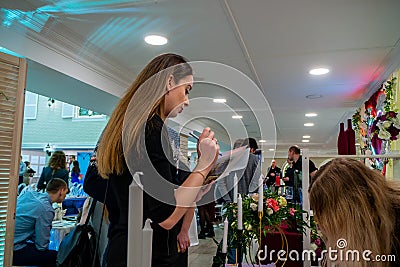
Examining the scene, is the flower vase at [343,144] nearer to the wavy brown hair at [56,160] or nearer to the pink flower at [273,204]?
the pink flower at [273,204]

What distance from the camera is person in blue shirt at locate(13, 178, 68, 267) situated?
267 cm

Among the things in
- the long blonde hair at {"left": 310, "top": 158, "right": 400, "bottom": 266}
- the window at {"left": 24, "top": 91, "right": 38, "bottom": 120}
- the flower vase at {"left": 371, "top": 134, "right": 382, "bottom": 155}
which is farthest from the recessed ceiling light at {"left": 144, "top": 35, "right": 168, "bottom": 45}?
the window at {"left": 24, "top": 91, "right": 38, "bottom": 120}

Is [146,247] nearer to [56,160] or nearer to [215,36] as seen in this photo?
[215,36]

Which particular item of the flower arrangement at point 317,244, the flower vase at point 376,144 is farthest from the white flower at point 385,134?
the flower arrangement at point 317,244

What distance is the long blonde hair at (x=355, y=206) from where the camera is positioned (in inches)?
32.4

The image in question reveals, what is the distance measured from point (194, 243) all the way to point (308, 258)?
3.51 metres

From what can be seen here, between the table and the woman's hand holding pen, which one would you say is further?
the table

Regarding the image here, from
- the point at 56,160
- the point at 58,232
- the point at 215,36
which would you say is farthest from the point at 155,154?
the point at 56,160

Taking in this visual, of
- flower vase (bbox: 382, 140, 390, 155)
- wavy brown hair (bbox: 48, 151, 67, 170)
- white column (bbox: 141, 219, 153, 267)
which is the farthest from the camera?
wavy brown hair (bbox: 48, 151, 67, 170)

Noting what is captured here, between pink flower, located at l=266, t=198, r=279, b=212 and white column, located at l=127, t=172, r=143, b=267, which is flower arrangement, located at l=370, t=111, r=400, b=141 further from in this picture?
white column, located at l=127, t=172, r=143, b=267

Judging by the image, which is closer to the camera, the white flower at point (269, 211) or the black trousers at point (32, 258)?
the white flower at point (269, 211)

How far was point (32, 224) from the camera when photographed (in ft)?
8.86

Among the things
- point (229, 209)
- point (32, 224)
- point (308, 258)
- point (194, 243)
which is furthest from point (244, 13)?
point (194, 243)

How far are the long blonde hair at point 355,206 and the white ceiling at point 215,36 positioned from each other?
811 millimetres
